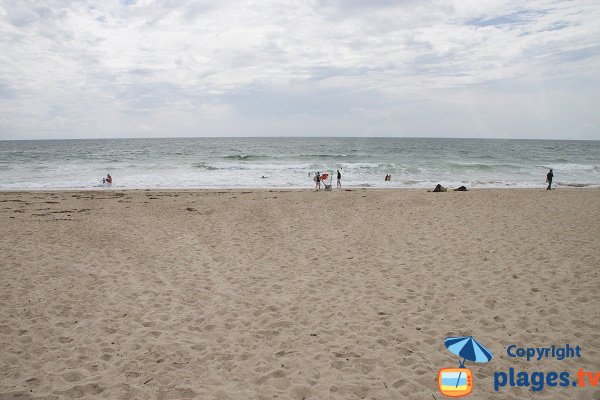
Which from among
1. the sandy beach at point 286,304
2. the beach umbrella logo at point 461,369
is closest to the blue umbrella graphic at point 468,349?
the beach umbrella logo at point 461,369

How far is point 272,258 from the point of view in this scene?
9516 millimetres

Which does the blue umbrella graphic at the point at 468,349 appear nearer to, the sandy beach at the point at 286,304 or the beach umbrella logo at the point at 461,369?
the beach umbrella logo at the point at 461,369

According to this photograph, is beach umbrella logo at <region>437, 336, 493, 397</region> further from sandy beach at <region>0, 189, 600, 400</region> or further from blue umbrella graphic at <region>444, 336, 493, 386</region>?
sandy beach at <region>0, 189, 600, 400</region>

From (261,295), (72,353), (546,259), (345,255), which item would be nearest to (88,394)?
(72,353)

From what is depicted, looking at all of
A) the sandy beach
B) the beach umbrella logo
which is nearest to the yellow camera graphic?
the beach umbrella logo

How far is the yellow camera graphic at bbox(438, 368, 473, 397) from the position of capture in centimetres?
438

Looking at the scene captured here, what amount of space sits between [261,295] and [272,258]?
93.6 inches

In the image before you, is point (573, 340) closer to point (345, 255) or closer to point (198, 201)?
point (345, 255)

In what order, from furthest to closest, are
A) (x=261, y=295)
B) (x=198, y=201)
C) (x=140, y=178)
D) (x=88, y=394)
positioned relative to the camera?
(x=140, y=178)
(x=198, y=201)
(x=261, y=295)
(x=88, y=394)

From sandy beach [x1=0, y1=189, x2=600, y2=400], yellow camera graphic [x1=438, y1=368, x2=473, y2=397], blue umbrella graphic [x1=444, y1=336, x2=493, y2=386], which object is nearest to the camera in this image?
yellow camera graphic [x1=438, y1=368, x2=473, y2=397]

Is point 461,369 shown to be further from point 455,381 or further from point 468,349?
point 468,349

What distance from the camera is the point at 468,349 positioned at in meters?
5.13

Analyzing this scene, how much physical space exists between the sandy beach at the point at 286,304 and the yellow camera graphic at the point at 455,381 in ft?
0.40

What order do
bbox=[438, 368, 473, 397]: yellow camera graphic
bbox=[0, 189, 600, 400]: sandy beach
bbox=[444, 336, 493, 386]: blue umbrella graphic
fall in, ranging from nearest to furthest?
bbox=[438, 368, 473, 397]: yellow camera graphic
bbox=[0, 189, 600, 400]: sandy beach
bbox=[444, 336, 493, 386]: blue umbrella graphic
